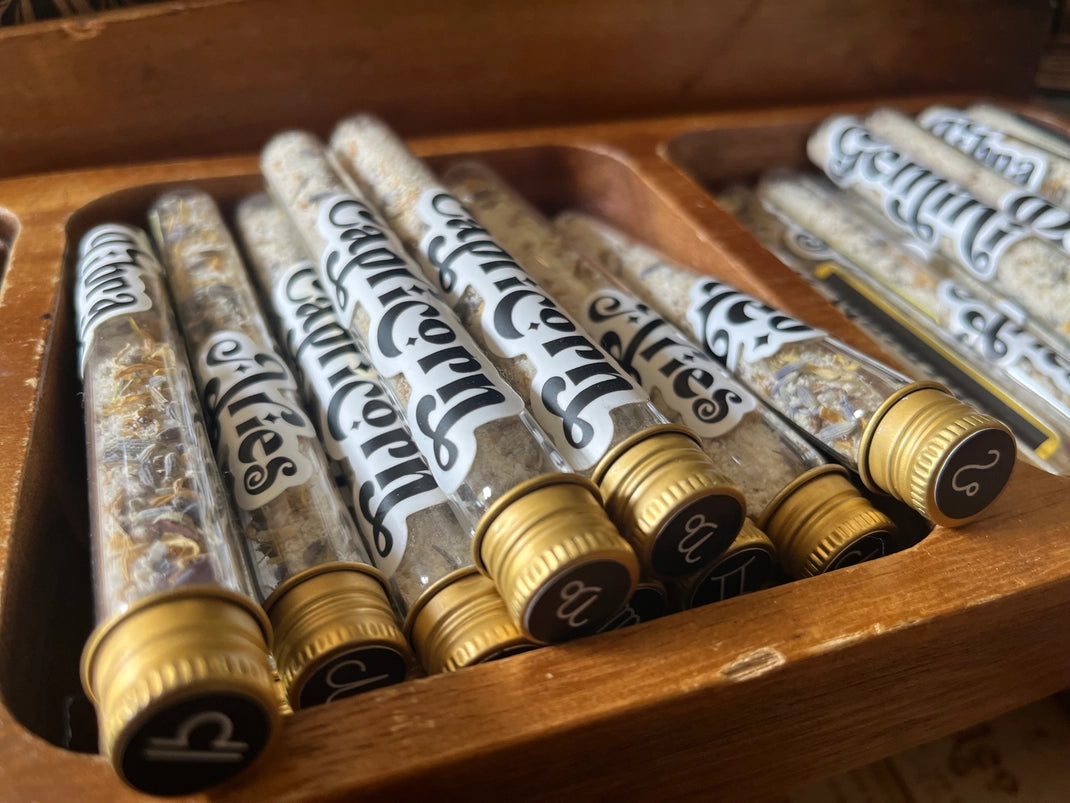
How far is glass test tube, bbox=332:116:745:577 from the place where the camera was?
0.39 meters

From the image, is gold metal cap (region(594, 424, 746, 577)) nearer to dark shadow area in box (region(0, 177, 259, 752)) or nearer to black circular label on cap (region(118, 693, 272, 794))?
black circular label on cap (region(118, 693, 272, 794))

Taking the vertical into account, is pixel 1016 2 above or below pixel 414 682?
above

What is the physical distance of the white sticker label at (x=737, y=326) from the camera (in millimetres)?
558

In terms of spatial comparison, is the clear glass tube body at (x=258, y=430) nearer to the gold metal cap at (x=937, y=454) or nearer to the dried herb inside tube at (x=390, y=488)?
the dried herb inside tube at (x=390, y=488)

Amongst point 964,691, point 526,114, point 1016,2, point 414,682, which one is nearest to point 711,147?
point 526,114

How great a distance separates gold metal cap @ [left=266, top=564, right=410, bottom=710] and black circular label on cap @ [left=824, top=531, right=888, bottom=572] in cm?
24

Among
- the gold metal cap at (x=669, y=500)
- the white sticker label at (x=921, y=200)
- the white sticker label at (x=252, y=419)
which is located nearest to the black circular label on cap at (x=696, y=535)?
the gold metal cap at (x=669, y=500)

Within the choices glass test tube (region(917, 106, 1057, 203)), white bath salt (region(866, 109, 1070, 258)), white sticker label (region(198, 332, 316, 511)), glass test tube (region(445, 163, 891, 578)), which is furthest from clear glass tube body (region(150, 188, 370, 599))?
glass test tube (region(917, 106, 1057, 203))

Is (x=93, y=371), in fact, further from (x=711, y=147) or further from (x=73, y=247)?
(x=711, y=147)

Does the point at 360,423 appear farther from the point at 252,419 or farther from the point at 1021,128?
the point at 1021,128

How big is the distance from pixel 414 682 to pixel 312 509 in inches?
5.2

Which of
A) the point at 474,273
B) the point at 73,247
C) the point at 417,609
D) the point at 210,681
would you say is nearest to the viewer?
the point at 210,681

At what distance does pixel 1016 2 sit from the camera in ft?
3.26

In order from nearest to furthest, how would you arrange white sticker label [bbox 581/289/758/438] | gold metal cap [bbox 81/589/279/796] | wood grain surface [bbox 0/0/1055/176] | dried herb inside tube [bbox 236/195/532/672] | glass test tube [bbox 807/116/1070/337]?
gold metal cap [bbox 81/589/279/796]
dried herb inside tube [bbox 236/195/532/672]
white sticker label [bbox 581/289/758/438]
glass test tube [bbox 807/116/1070/337]
wood grain surface [bbox 0/0/1055/176]
